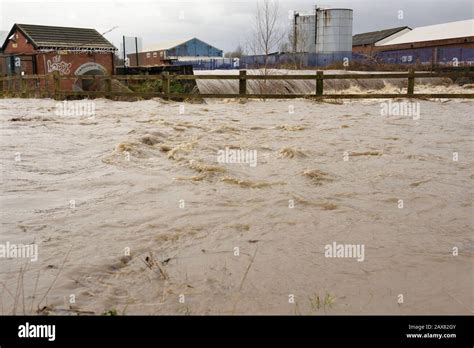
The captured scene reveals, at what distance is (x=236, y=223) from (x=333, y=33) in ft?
149

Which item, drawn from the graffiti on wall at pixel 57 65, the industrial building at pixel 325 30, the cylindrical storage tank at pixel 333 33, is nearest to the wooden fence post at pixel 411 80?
the graffiti on wall at pixel 57 65

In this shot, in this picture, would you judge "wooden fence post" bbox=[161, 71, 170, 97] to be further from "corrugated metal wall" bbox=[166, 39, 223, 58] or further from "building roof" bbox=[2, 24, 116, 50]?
"corrugated metal wall" bbox=[166, 39, 223, 58]

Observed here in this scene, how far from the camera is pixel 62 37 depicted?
26828 mm

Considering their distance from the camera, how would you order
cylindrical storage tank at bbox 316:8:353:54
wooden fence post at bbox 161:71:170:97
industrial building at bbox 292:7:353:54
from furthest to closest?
cylindrical storage tank at bbox 316:8:353:54 → industrial building at bbox 292:7:353:54 → wooden fence post at bbox 161:71:170:97

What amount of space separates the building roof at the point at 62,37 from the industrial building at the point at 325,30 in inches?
899

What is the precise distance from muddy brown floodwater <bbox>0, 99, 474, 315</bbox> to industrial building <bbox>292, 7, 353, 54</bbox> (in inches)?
1556

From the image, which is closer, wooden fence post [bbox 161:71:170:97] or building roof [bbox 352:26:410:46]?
wooden fence post [bbox 161:71:170:97]

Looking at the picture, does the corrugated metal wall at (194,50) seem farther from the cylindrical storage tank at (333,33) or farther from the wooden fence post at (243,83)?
the wooden fence post at (243,83)

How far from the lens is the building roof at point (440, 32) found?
1811 inches

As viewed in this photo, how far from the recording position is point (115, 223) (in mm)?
4098

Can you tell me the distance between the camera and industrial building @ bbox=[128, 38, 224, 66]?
63.3 metres

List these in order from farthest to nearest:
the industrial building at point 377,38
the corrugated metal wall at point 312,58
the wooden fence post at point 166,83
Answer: the industrial building at point 377,38 → the corrugated metal wall at point 312,58 → the wooden fence post at point 166,83

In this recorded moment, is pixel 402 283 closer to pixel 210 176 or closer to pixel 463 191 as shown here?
pixel 463 191

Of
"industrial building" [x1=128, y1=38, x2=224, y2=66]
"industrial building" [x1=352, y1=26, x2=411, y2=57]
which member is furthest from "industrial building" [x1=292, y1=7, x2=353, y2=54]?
"industrial building" [x1=128, y1=38, x2=224, y2=66]
